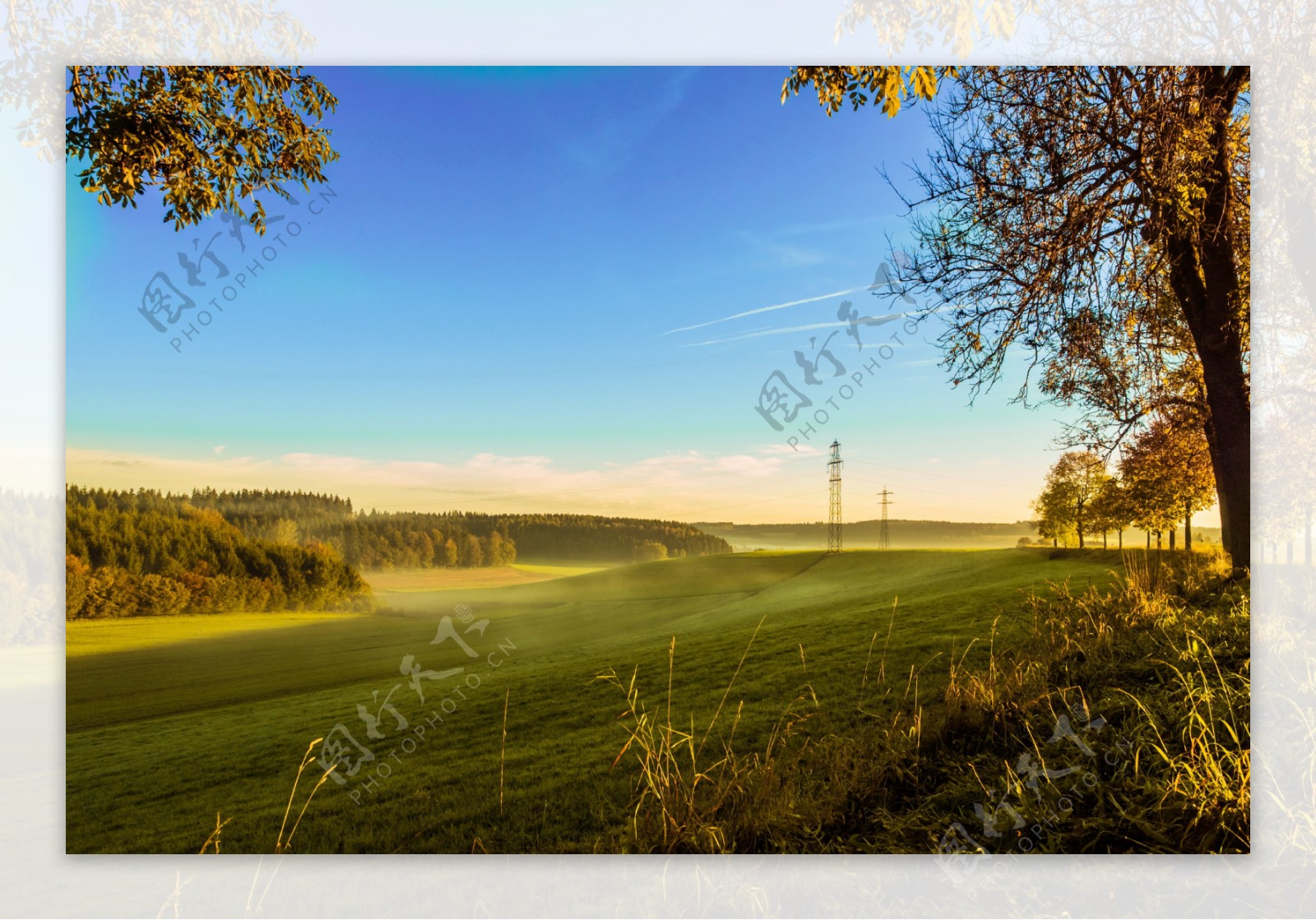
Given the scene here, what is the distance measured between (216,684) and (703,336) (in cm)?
533

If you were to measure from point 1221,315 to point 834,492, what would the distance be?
2855 mm

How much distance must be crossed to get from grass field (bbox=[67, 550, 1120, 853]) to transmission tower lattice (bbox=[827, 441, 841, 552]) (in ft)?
2.79

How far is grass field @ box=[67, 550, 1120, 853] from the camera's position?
3.50m

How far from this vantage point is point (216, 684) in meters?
5.60

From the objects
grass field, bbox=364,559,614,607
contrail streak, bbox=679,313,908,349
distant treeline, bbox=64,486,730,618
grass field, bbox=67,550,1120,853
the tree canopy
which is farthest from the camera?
grass field, bbox=364,559,614,607

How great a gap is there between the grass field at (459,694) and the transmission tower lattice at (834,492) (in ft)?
2.79

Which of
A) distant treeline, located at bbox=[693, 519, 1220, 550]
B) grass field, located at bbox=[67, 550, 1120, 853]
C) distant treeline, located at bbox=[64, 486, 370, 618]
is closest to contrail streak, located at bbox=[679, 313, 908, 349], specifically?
distant treeline, located at bbox=[693, 519, 1220, 550]

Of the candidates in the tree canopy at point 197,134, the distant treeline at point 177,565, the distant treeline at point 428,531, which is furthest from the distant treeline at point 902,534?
the tree canopy at point 197,134

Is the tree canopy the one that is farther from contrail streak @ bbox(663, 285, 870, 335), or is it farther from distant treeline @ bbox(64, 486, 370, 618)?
contrail streak @ bbox(663, 285, 870, 335)

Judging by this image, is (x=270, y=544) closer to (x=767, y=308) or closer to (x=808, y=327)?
(x=767, y=308)

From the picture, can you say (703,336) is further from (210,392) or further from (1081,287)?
(210,392)

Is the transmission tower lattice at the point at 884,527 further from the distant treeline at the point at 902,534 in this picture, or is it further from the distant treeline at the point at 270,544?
the distant treeline at the point at 270,544

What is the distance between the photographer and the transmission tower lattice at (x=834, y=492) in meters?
4.53

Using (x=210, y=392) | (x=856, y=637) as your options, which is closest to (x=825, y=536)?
(x=856, y=637)
